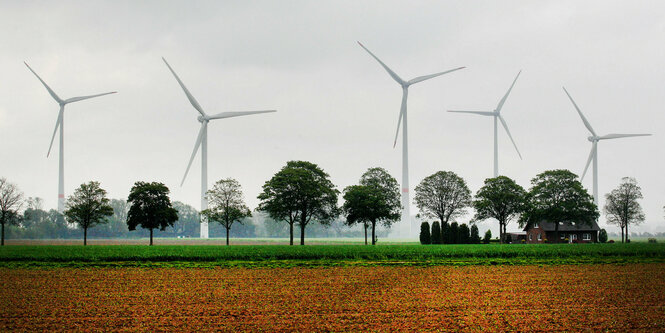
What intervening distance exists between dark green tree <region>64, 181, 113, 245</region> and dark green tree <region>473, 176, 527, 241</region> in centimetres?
6053

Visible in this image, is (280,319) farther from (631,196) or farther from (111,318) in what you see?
(631,196)

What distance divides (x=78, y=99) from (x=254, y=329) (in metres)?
95.7

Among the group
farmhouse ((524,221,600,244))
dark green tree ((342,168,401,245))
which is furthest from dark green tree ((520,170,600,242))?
dark green tree ((342,168,401,245))

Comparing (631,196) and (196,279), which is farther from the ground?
(631,196)

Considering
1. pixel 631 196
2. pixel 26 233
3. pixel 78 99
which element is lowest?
pixel 26 233

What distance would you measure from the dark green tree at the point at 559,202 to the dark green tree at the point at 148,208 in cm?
5794

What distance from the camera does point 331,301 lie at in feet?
69.1

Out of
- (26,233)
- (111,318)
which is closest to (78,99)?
(26,233)

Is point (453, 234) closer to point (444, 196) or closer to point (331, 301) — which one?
point (444, 196)

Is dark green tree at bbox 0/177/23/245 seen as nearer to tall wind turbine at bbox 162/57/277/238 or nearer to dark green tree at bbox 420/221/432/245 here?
tall wind turbine at bbox 162/57/277/238

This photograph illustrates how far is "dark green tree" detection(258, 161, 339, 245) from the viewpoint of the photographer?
251ft

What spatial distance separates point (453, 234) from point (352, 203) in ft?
63.0

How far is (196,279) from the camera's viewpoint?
2916 cm

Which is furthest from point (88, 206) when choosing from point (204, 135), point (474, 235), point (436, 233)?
point (474, 235)
